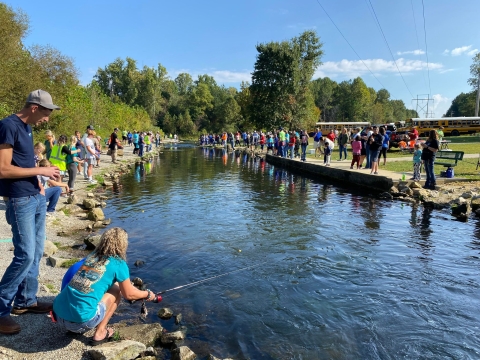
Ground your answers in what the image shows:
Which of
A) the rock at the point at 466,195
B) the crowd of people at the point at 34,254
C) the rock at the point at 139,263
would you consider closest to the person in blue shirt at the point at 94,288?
the crowd of people at the point at 34,254

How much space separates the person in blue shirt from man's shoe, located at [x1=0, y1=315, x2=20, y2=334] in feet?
1.55

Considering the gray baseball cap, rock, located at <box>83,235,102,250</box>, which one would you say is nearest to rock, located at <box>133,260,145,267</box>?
rock, located at <box>83,235,102,250</box>

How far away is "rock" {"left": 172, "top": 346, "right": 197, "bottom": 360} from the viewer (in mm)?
4079

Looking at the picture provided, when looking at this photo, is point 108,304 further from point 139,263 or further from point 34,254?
point 139,263

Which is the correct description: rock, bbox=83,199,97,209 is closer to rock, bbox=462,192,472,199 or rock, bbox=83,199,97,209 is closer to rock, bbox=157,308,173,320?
rock, bbox=157,308,173,320

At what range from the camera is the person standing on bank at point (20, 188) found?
144 inches

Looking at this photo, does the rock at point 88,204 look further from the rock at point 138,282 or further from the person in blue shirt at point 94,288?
the person in blue shirt at point 94,288

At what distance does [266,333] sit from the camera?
485cm

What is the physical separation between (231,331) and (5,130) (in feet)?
11.6

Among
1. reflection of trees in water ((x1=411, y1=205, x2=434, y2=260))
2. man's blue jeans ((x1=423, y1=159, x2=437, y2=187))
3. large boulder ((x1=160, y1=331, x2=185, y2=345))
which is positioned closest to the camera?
large boulder ((x1=160, y1=331, x2=185, y2=345))

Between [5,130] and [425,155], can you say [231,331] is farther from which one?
[425,155]

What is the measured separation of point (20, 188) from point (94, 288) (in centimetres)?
128

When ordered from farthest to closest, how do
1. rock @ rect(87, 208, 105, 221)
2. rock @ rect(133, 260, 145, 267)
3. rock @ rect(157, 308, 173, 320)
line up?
rock @ rect(87, 208, 105, 221) → rock @ rect(133, 260, 145, 267) → rock @ rect(157, 308, 173, 320)

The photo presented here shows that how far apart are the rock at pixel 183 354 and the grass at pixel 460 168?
544 inches
